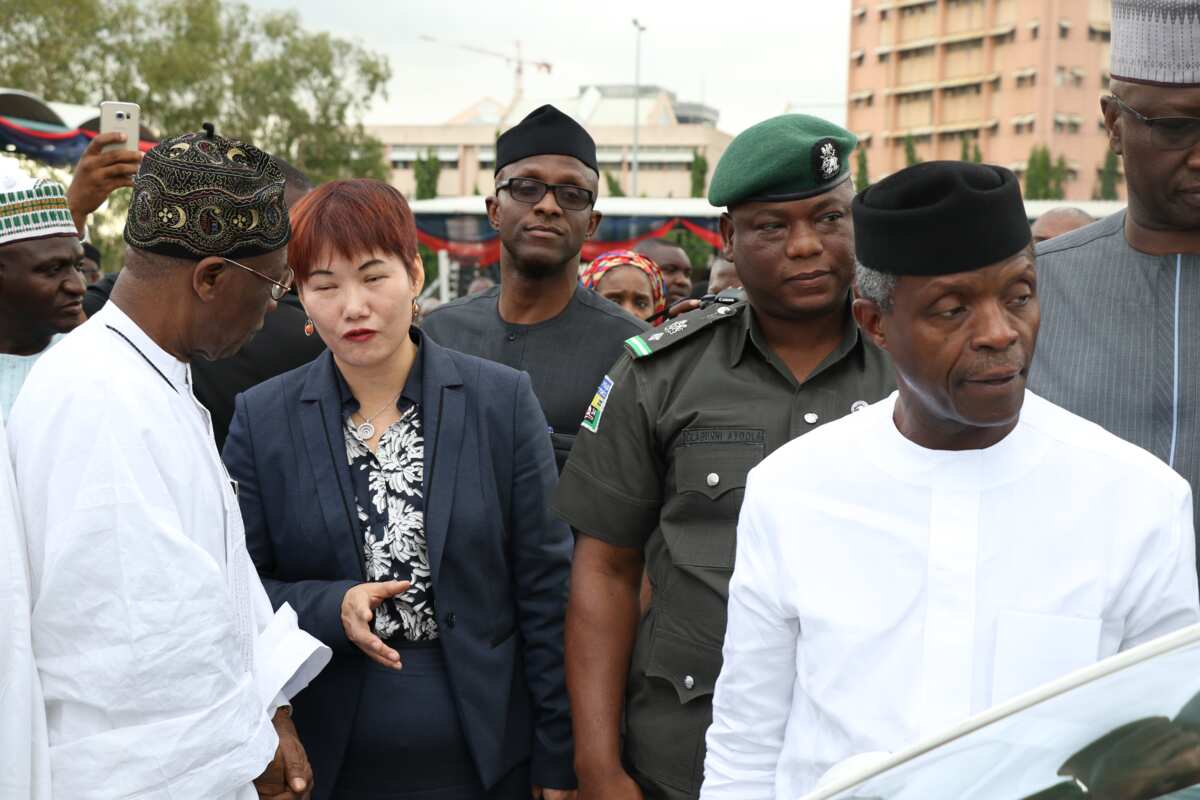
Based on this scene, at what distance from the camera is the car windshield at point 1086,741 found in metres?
1.40

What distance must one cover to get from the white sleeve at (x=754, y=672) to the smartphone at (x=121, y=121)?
110 inches

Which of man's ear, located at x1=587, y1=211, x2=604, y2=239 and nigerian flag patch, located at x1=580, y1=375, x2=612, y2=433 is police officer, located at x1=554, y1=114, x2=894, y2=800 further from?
man's ear, located at x1=587, y1=211, x2=604, y2=239

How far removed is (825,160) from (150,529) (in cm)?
155

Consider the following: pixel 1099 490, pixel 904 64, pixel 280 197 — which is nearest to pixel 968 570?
pixel 1099 490

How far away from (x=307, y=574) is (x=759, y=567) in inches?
50.9

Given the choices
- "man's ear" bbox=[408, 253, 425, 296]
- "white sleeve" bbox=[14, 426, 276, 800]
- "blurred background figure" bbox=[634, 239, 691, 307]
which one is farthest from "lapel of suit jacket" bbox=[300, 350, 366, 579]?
"blurred background figure" bbox=[634, 239, 691, 307]

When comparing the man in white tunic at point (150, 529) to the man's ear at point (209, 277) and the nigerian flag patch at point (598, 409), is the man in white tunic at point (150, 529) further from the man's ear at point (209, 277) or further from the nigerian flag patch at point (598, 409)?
the nigerian flag patch at point (598, 409)

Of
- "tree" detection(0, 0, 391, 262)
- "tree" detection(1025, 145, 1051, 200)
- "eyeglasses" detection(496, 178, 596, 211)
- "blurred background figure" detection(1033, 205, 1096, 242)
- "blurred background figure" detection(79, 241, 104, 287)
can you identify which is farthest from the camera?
"tree" detection(1025, 145, 1051, 200)

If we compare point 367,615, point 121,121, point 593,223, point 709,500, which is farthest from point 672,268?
point 367,615

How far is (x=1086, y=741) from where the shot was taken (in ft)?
4.74

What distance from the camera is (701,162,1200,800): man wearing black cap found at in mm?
1860

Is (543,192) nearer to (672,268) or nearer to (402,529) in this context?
(402,529)

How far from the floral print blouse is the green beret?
0.93 m

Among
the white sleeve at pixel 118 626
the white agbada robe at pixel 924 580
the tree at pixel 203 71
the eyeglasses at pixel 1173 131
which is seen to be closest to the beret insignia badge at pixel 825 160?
the eyeglasses at pixel 1173 131
